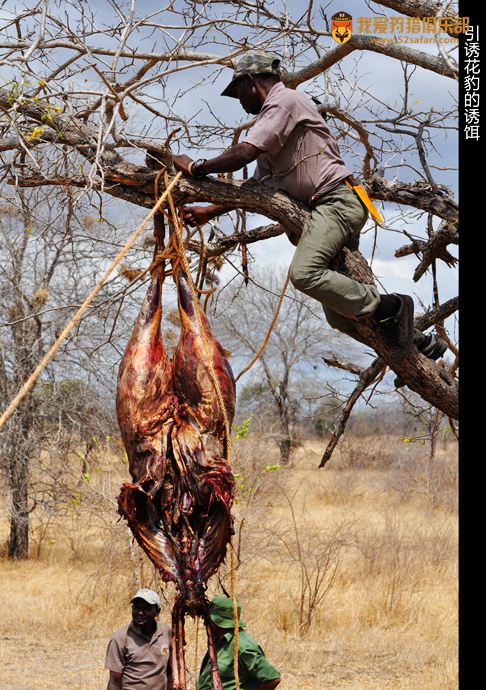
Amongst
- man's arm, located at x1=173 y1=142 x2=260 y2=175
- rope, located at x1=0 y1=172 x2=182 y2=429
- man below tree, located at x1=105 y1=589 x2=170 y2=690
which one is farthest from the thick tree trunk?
rope, located at x1=0 y1=172 x2=182 y2=429

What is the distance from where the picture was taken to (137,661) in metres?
6.00

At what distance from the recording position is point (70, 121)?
452 cm

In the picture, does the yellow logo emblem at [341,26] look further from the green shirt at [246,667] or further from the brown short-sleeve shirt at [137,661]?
the brown short-sleeve shirt at [137,661]

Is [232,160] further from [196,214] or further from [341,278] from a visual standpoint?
[341,278]

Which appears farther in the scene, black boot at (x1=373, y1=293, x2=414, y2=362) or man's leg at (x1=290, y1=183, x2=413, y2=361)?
black boot at (x1=373, y1=293, x2=414, y2=362)

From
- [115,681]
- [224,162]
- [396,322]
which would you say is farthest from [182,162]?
[115,681]

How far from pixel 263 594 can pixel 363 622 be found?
1.51 metres

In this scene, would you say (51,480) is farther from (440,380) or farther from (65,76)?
(440,380)

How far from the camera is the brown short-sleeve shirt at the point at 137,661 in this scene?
19.5ft

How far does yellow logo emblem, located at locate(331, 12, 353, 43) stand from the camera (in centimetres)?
630

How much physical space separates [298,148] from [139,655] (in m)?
3.75

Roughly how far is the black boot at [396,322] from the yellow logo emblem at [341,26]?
2.78 metres

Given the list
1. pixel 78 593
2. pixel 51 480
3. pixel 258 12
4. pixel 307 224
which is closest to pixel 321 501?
pixel 51 480

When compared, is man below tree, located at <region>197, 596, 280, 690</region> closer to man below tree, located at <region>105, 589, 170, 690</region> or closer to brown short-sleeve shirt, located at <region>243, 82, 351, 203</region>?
man below tree, located at <region>105, 589, 170, 690</region>
